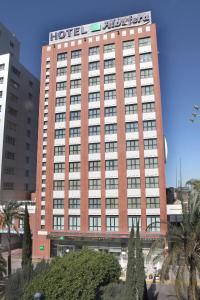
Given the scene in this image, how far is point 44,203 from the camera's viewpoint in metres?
58.7

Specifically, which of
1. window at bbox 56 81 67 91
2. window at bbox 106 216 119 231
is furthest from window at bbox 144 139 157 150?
window at bbox 56 81 67 91

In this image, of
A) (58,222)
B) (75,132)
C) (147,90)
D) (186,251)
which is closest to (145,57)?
(147,90)

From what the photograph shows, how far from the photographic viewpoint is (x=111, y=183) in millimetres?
55219

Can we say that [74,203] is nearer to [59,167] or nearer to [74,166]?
[74,166]

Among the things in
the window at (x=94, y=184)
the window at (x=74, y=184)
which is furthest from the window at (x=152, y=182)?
the window at (x=74, y=184)

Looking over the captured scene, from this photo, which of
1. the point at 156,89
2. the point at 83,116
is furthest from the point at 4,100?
the point at 156,89

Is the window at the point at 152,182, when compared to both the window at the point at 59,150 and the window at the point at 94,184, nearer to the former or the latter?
the window at the point at 94,184

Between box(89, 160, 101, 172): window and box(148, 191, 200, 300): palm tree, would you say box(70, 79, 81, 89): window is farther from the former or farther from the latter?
box(148, 191, 200, 300): palm tree

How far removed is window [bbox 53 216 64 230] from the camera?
186 feet

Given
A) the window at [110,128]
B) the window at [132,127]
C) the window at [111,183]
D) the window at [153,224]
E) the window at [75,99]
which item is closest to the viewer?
the window at [153,224]

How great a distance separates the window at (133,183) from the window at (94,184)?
608cm

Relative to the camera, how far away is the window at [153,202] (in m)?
52.1

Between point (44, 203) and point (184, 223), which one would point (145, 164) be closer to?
point (44, 203)

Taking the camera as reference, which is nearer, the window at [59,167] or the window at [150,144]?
the window at [150,144]
